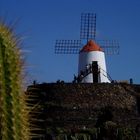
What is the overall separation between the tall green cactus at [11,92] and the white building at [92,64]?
50.6m

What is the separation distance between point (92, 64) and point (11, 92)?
51.0 metres

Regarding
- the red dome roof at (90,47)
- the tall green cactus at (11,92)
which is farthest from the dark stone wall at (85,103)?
the tall green cactus at (11,92)

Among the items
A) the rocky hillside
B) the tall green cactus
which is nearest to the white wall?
the rocky hillside

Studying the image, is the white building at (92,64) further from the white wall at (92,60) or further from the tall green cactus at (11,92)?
the tall green cactus at (11,92)

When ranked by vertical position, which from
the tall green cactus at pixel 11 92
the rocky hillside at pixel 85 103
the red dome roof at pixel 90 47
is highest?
the red dome roof at pixel 90 47

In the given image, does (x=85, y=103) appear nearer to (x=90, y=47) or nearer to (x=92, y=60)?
(x=92, y=60)

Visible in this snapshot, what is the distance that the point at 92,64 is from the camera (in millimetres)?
54344

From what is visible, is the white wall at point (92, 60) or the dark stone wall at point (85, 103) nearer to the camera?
the dark stone wall at point (85, 103)

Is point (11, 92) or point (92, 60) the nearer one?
point (11, 92)

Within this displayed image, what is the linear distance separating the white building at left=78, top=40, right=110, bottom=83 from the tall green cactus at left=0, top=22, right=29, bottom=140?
50.6m

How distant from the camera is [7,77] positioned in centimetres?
340

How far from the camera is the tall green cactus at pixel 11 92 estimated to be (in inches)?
133

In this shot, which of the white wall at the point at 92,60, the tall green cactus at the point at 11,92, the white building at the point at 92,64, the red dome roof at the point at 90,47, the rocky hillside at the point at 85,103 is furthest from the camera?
the red dome roof at the point at 90,47

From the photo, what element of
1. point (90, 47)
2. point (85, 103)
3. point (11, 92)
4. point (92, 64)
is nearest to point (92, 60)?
point (92, 64)
